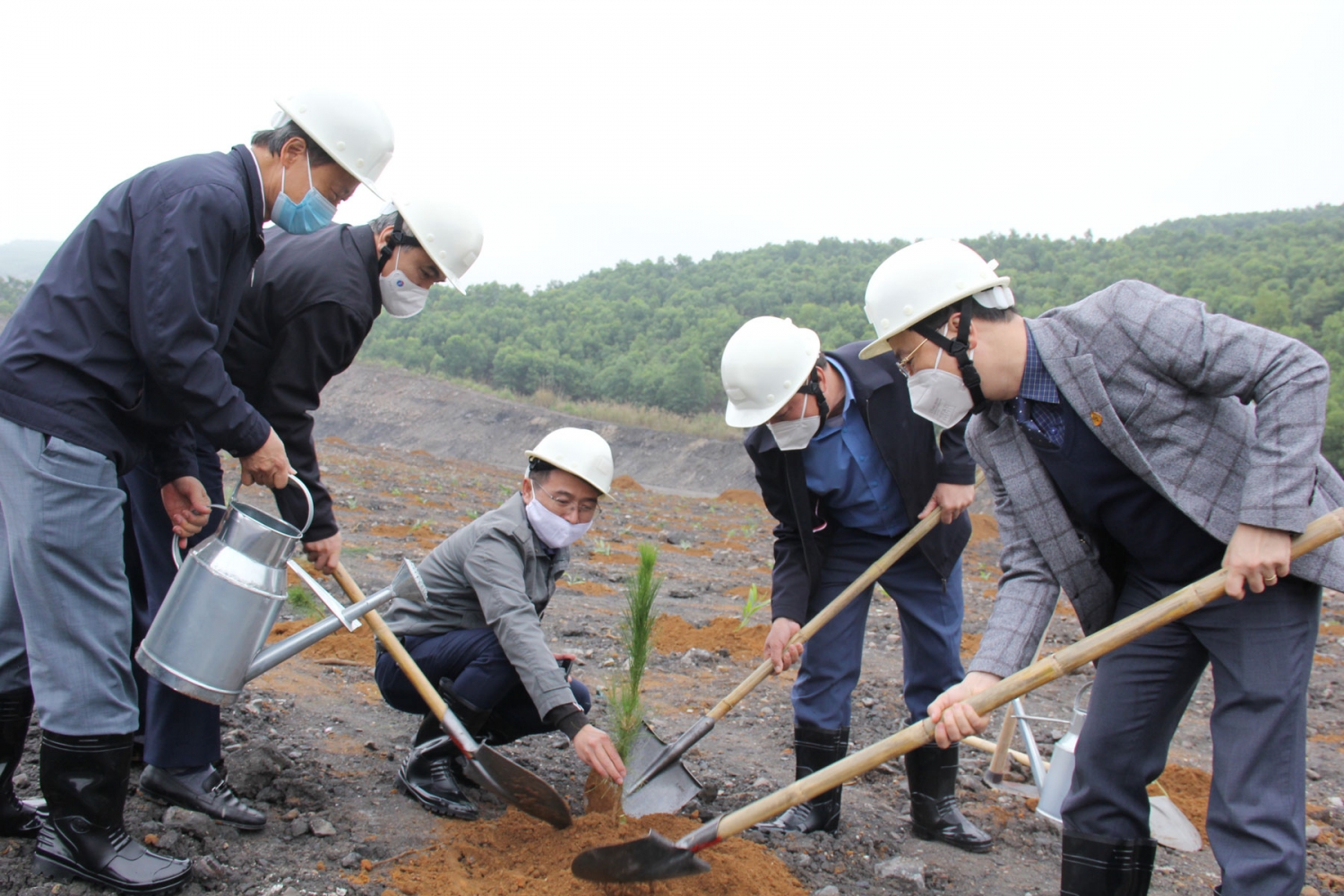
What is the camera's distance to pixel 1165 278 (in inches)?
1473

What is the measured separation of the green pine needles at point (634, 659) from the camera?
3.19 meters

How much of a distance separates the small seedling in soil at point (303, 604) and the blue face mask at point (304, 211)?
3.36 m

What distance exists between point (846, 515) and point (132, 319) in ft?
8.06

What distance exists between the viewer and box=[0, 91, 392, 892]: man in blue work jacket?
7.12ft

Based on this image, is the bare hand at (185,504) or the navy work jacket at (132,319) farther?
the bare hand at (185,504)

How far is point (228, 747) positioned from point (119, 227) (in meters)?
2.01

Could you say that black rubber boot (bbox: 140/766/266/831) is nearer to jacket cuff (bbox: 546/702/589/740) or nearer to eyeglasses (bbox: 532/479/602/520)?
jacket cuff (bbox: 546/702/589/740)

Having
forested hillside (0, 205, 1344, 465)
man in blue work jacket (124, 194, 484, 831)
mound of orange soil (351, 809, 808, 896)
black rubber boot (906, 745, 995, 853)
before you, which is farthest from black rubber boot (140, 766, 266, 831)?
forested hillside (0, 205, 1344, 465)

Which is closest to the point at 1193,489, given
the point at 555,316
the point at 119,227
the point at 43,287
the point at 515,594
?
the point at 515,594

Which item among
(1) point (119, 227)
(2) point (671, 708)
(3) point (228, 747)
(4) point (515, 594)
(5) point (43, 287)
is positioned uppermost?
(1) point (119, 227)

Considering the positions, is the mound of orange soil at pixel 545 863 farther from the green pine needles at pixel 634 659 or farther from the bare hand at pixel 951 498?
the bare hand at pixel 951 498

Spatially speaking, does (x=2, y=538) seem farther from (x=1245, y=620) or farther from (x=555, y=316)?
(x=555, y=316)

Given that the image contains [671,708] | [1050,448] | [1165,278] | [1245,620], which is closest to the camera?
[1245,620]

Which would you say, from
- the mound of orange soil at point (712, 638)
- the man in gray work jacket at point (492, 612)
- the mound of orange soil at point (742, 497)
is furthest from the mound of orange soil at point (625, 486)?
the man in gray work jacket at point (492, 612)
